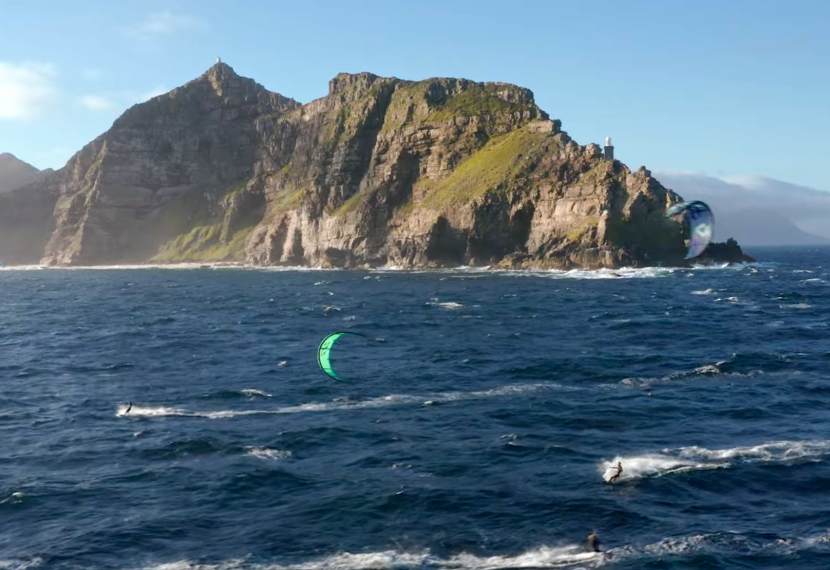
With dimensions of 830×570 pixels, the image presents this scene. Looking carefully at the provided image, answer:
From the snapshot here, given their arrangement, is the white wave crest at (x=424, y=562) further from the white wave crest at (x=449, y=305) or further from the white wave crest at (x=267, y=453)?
the white wave crest at (x=449, y=305)

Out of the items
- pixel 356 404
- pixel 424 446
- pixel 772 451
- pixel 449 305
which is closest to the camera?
pixel 772 451

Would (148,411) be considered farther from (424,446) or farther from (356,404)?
(424,446)

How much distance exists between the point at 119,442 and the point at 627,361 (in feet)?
133

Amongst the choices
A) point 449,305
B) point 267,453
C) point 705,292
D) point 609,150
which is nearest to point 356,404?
point 267,453

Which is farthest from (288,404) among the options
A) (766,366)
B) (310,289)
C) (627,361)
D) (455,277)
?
(455,277)

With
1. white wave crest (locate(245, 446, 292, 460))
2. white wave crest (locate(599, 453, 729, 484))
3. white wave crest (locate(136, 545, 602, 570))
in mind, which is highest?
white wave crest (locate(599, 453, 729, 484))

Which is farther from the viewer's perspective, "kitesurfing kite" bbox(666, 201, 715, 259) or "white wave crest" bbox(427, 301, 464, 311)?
"white wave crest" bbox(427, 301, 464, 311)

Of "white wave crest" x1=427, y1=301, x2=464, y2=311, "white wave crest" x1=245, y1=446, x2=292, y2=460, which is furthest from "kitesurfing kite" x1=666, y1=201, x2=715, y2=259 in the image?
"white wave crest" x1=427, y1=301, x2=464, y2=311

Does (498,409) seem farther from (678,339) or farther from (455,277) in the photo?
(455,277)

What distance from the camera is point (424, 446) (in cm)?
4350

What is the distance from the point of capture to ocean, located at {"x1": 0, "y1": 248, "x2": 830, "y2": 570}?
3150cm

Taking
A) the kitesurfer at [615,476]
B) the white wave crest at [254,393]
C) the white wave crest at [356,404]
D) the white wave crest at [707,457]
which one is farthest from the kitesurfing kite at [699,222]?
the white wave crest at [254,393]

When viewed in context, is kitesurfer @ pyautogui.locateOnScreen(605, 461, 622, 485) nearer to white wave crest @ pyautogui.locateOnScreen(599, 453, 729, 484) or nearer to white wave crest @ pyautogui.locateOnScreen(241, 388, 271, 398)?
white wave crest @ pyautogui.locateOnScreen(599, 453, 729, 484)

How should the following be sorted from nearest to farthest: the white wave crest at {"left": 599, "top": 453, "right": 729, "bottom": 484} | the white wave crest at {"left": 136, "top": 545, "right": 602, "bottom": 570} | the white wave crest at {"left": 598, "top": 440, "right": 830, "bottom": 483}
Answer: the white wave crest at {"left": 136, "top": 545, "right": 602, "bottom": 570}, the white wave crest at {"left": 599, "top": 453, "right": 729, "bottom": 484}, the white wave crest at {"left": 598, "top": 440, "right": 830, "bottom": 483}
